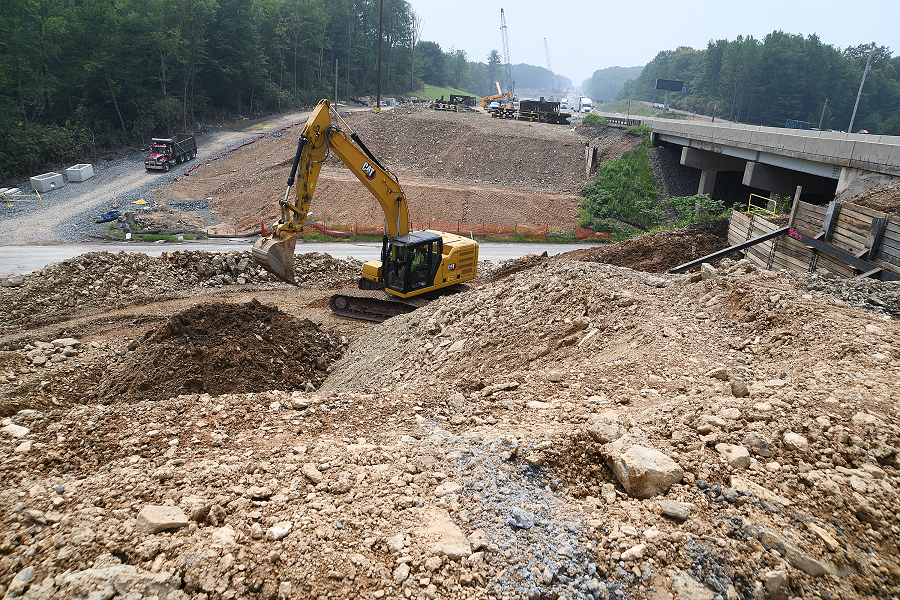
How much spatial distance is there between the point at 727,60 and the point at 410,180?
81.4 metres

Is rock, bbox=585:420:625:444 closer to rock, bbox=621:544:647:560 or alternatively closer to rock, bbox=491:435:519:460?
rock, bbox=491:435:519:460

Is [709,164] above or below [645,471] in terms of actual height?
above

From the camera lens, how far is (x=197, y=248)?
22.0m

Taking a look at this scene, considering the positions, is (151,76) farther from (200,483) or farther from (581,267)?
(200,483)

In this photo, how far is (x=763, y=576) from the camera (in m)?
3.75

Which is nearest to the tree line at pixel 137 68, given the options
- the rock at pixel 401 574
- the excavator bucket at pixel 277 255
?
the excavator bucket at pixel 277 255

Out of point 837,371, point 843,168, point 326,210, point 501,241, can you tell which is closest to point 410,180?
point 326,210

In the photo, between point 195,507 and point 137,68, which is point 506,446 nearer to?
point 195,507

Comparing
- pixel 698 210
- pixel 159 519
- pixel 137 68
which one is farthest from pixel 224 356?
pixel 137 68

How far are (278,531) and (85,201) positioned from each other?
32.5 metres

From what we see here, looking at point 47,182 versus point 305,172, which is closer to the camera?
point 305,172

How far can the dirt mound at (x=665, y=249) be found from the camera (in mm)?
18062

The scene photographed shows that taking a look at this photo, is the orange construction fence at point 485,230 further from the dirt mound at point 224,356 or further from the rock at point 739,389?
the rock at point 739,389

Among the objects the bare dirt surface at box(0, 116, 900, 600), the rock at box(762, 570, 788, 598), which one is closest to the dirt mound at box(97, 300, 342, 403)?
the bare dirt surface at box(0, 116, 900, 600)
